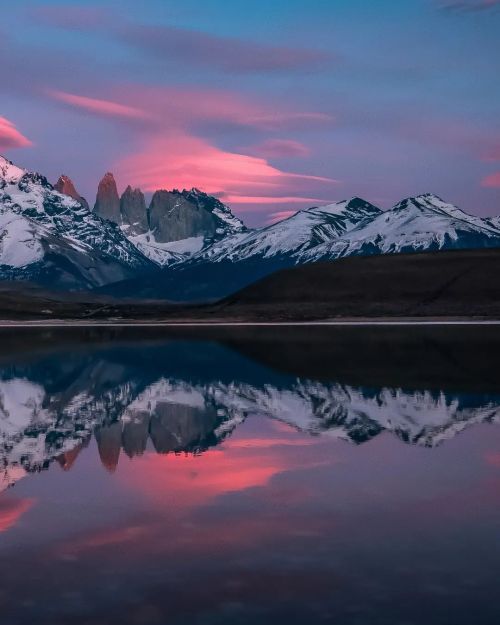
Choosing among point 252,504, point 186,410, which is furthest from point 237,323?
point 252,504

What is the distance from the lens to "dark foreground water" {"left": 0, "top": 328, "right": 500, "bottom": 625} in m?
15.3

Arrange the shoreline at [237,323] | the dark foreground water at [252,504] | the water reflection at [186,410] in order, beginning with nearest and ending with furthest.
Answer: the dark foreground water at [252,504] < the water reflection at [186,410] < the shoreline at [237,323]

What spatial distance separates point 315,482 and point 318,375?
32.2 metres

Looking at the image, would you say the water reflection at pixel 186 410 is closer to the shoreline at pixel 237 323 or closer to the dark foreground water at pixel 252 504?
the dark foreground water at pixel 252 504

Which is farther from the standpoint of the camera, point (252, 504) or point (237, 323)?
point (237, 323)

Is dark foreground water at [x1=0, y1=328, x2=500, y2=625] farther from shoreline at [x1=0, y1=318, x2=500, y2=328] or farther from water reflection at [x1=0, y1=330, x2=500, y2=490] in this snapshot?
shoreline at [x1=0, y1=318, x2=500, y2=328]

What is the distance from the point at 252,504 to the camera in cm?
2270

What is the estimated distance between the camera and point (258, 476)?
86.8ft

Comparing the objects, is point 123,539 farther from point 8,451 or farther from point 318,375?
point 318,375

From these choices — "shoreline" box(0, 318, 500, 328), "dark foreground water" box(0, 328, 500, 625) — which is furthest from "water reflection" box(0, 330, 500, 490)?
"shoreline" box(0, 318, 500, 328)

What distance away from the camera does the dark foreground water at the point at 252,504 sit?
1527 cm

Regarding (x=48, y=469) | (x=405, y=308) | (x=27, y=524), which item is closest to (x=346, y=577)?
(x=27, y=524)

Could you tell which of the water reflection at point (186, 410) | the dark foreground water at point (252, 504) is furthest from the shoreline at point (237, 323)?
the dark foreground water at point (252, 504)

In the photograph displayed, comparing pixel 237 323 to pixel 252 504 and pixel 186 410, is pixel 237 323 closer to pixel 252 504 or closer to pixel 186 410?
pixel 186 410
